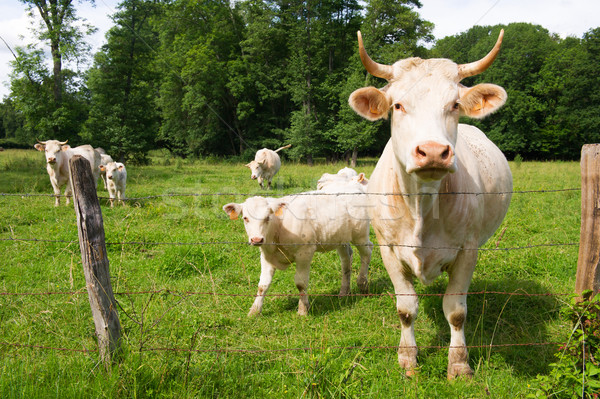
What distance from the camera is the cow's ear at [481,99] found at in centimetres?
286

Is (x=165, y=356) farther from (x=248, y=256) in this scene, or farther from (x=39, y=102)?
(x=39, y=102)

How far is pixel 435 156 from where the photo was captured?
7.72 feet

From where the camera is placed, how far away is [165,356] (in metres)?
2.87

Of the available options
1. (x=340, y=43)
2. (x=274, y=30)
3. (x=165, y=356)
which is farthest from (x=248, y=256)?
(x=340, y=43)

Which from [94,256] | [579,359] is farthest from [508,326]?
[94,256]

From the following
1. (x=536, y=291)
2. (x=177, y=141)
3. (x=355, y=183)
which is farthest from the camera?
(x=177, y=141)

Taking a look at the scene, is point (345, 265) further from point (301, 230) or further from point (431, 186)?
point (431, 186)

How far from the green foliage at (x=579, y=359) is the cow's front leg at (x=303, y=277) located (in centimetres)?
252

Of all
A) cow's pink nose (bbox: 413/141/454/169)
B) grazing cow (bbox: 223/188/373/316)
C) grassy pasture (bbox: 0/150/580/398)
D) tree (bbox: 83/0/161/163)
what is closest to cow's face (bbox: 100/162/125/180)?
grassy pasture (bbox: 0/150/580/398)

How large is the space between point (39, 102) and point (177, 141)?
60.4ft

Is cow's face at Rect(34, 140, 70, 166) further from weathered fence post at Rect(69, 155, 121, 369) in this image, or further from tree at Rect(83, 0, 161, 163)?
tree at Rect(83, 0, 161, 163)

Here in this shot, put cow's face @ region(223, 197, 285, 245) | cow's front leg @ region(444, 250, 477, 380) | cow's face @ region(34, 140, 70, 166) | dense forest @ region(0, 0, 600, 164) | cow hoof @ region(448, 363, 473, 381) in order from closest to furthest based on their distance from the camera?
cow hoof @ region(448, 363, 473, 381), cow's front leg @ region(444, 250, 477, 380), cow's face @ region(223, 197, 285, 245), cow's face @ region(34, 140, 70, 166), dense forest @ region(0, 0, 600, 164)

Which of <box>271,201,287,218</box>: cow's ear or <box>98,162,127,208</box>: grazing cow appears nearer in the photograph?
<box>271,201,287,218</box>: cow's ear

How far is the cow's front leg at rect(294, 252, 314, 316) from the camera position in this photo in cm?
457
